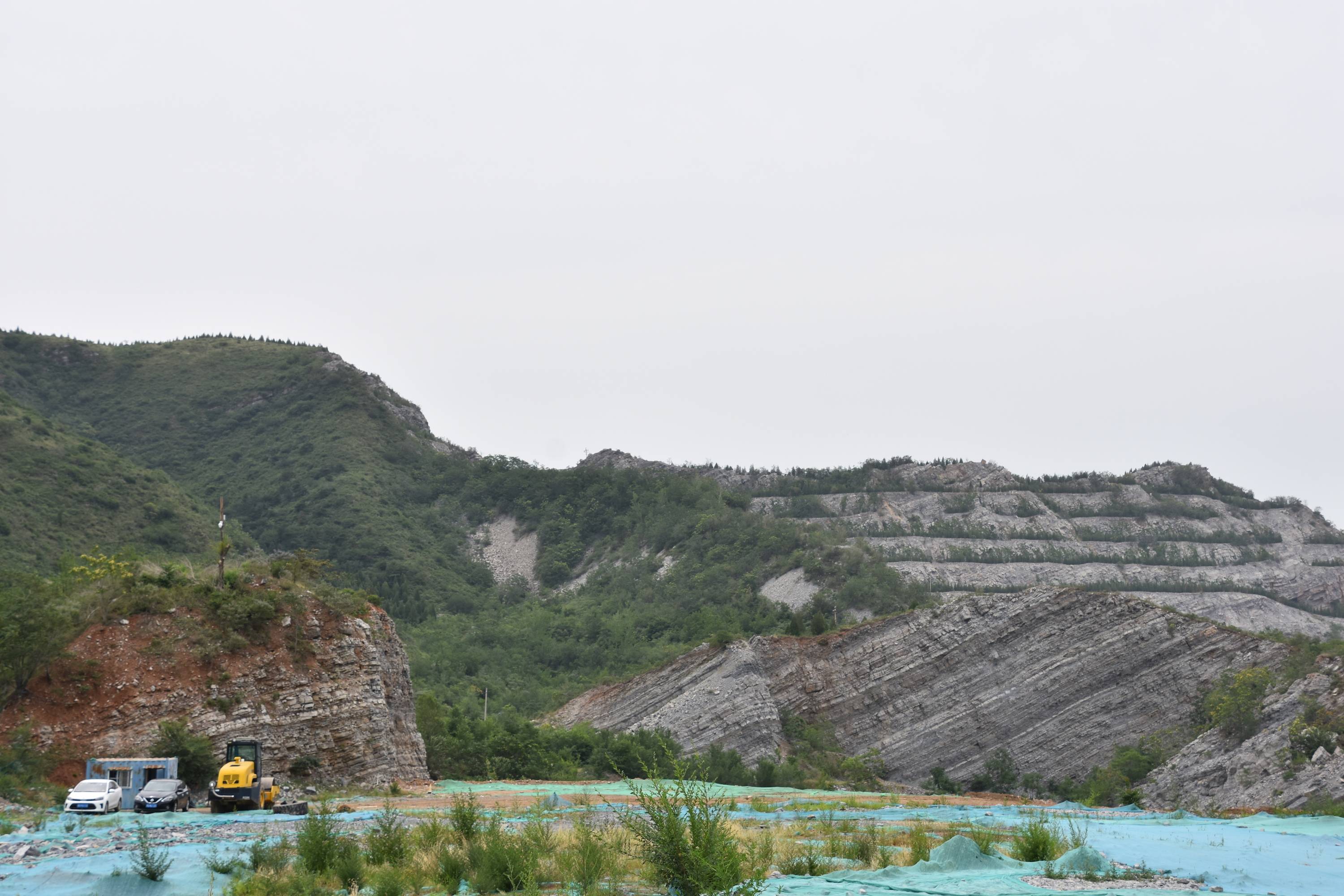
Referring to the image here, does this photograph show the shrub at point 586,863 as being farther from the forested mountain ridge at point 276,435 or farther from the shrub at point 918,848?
the forested mountain ridge at point 276,435

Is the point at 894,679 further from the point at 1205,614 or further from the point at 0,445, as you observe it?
the point at 0,445

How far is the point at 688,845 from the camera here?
10.3 metres

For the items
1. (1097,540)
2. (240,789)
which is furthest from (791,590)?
(240,789)

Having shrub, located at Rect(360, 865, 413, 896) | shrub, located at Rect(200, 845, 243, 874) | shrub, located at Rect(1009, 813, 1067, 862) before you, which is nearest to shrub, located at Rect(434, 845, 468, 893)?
shrub, located at Rect(360, 865, 413, 896)

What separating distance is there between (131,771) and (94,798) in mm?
2867

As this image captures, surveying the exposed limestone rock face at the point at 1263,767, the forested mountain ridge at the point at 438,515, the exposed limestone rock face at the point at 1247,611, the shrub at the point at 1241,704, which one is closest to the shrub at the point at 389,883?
the exposed limestone rock face at the point at 1263,767

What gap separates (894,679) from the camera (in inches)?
1929

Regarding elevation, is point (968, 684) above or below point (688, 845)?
above

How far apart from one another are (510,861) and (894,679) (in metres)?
39.2

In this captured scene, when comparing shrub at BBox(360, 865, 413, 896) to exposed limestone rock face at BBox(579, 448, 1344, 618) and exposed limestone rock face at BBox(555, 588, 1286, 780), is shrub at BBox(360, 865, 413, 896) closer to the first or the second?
exposed limestone rock face at BBox(555, 588, 1286, 780)

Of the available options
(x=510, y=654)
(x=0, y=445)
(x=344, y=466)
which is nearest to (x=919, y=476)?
(x=510, y=654)

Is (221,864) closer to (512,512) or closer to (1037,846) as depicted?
(1037,846)

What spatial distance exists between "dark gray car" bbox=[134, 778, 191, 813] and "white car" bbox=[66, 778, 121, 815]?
46cm

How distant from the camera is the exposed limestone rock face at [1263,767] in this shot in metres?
31.4
